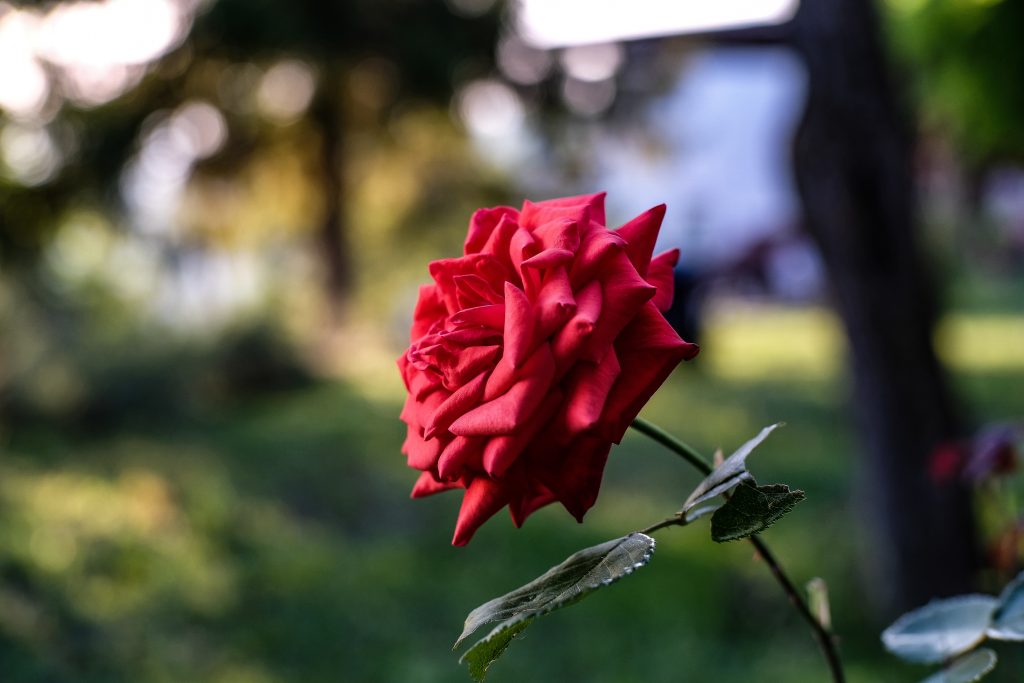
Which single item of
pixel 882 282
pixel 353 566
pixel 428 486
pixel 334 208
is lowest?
pixel 428 486

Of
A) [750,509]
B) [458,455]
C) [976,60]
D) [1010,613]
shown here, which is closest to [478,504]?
[458,455]

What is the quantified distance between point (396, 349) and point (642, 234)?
9.37m

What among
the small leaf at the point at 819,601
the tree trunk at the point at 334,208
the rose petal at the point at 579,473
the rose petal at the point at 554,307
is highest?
the tree trunk at the point at 334,208

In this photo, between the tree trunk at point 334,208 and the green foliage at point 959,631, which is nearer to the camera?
the green foliage at point 959,631

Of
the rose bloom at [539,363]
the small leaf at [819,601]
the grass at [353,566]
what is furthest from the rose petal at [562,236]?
the grass at [353,566]

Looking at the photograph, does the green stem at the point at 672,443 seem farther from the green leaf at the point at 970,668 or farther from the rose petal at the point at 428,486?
the green leaf at the point at 970,668

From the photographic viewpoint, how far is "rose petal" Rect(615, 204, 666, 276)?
20.3 inches

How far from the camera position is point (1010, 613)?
67 centimetres

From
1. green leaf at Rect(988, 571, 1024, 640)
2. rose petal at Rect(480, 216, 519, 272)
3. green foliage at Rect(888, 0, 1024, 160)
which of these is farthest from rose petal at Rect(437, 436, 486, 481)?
green foliage at Rect(888, 0, 1024, 160)

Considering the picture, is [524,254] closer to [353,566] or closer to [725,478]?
[725,478]

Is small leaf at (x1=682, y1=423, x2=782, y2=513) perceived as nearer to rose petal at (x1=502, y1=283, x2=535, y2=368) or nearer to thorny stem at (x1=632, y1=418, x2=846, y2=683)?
thorny stem at (x1=632, y1=418, x2=846, y2=683)

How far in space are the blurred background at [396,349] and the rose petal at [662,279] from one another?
1.74 feet

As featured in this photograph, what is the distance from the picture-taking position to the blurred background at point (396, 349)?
103 inches

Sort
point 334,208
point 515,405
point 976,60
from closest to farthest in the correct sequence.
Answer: point 515,405 < point 976,60 < point 334,208
